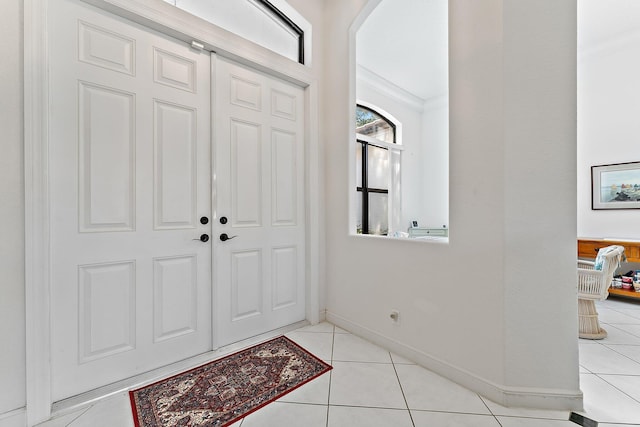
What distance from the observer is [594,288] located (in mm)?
2105

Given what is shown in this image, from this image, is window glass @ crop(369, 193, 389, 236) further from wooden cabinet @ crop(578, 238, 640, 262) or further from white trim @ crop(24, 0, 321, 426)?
white trim @ crop(24, 0, 321, 426)

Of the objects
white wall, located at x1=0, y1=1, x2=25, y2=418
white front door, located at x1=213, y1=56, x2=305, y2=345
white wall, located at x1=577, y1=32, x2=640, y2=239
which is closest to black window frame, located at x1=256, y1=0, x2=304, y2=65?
white front door, located at x1=213, y1=56, x2=305, y2=345

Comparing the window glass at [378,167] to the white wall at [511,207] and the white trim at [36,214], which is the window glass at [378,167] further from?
the white trim at [36,214]

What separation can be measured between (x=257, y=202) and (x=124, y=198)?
3.02 ft

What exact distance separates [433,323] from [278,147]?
1896mm

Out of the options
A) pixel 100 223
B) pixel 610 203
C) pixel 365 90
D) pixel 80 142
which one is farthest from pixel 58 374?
pixel 610 203

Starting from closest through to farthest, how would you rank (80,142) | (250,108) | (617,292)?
(80,142) < (250,108) < (617,292)

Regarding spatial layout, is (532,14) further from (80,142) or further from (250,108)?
(80,142)

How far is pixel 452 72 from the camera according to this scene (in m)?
1.63

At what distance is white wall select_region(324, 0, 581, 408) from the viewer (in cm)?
136

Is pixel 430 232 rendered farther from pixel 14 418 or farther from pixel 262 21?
pixel 14 418

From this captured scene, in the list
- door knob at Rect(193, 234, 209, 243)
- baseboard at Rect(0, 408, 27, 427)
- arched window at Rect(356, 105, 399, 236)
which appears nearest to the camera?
baseboard at Rect(0, 408, 27, 427)

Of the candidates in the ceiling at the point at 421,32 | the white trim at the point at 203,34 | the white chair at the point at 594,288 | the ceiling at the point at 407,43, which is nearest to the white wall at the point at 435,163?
the ceiling at the point at 407,43

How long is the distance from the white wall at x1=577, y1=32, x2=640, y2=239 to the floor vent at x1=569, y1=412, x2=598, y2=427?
330 centimetres
